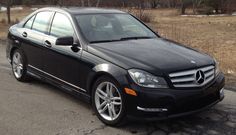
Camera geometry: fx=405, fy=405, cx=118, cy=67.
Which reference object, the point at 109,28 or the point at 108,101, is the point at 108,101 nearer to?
the point at 108,101

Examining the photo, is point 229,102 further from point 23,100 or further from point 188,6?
point 188,6

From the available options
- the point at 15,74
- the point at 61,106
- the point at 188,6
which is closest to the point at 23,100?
the point at 61,106

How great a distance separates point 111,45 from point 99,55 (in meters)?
0.34

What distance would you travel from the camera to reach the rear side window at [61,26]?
20.5 ft

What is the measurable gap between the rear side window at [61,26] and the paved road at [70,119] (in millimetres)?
1074

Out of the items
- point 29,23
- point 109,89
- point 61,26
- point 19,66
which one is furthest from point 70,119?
point 29,23

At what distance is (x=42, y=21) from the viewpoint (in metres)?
7.05

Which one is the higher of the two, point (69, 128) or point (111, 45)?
point (111, 45)

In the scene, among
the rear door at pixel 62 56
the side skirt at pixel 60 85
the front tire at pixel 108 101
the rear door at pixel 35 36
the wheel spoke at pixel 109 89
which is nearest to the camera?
the front tire at pixel 108 101

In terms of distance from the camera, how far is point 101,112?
5480 mm

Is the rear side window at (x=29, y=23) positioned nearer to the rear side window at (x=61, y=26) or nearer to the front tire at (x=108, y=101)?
the rear side window at (x=61, y=26)

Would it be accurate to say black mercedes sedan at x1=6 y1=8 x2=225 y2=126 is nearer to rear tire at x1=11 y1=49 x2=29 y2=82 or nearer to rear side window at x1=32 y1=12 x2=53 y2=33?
rear side window at x1=32 y1=12 x2=53 y2=33

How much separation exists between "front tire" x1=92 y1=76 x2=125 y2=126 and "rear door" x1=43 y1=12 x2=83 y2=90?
0.47 m

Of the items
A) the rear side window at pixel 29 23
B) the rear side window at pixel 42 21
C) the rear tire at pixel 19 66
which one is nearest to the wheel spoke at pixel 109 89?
the rear side window at pixel 42 21
